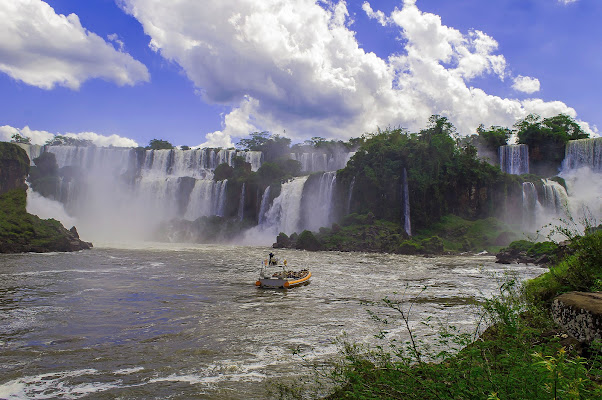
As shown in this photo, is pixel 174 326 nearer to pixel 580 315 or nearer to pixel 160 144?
pixel 580 315

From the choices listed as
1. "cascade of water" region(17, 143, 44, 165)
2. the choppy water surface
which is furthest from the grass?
"cascade of water" region(17, 143, 44, 165)

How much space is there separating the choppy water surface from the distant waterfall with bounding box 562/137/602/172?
44856mm

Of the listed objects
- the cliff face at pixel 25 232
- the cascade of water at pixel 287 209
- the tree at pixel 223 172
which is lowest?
the cliff face at pixel 25 232

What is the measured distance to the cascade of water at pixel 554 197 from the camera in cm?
5188

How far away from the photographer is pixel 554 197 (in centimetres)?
5212

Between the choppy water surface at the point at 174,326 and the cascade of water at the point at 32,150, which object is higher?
the cascade of water at the point at 32,150

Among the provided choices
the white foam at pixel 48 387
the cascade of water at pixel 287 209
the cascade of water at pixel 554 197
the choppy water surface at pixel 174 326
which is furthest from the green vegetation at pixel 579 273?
the cascade of water at pixel 554 197

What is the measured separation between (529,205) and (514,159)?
1512 centimetres

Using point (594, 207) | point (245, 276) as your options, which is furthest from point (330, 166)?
point (245, 276)

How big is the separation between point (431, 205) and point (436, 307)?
4356 centimetres

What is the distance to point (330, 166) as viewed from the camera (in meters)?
73.5

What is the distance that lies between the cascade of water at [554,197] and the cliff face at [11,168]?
70712mm

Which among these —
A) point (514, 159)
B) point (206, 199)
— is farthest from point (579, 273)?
point (514, 159)

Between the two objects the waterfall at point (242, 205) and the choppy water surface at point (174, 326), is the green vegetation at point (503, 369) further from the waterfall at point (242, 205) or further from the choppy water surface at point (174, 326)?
the waterfall at point (242, 205)
